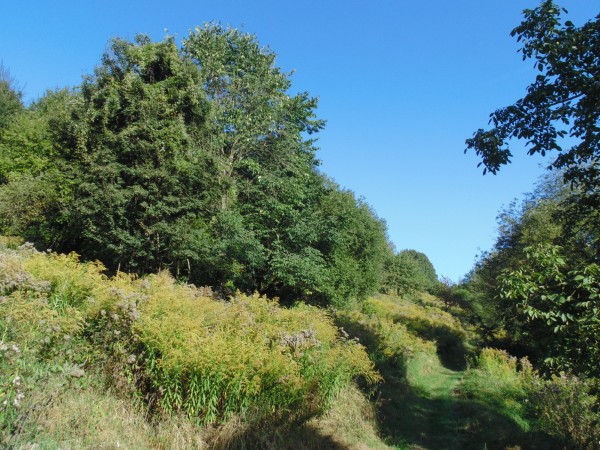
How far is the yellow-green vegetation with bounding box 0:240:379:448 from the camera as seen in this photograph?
385 cm

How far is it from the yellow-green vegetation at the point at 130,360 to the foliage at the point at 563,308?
3.52 m

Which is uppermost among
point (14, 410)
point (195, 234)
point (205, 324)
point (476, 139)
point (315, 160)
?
point (315, 160)

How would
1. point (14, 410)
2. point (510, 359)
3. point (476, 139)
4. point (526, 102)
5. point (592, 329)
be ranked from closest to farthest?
point (14, 410) → point (592, 329) → point (526, 102) → point (476, 139) → point (510, 359)

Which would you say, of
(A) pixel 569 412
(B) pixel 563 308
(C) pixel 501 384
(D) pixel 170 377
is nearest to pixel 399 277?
(C) pixel 501 384

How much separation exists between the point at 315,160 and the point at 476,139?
662 inches

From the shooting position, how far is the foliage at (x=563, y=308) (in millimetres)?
4270

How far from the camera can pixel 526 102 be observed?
5668 millimetres

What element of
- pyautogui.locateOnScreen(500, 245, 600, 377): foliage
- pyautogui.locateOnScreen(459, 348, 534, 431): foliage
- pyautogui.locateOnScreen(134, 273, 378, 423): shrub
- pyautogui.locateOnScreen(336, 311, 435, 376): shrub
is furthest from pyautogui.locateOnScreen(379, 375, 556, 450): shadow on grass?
pyautogui.locateOnScreen(500, 245, 600, 377): foliage

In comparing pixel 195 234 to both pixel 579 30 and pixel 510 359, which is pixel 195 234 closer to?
pixel 579 30

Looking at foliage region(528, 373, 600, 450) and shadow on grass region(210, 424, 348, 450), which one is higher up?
foliage region(528, 373, 600, 450)

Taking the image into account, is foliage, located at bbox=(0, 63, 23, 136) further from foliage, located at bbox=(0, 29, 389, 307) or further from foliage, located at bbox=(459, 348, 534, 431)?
foliage, located at bbox=(459, 348, 534, 431)

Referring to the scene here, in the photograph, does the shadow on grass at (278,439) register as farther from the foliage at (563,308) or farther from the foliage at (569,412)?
the foliage at (569,412)

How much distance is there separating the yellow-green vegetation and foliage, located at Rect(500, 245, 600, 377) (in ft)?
11.5

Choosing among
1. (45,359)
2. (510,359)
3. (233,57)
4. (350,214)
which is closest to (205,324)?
(45,359)
